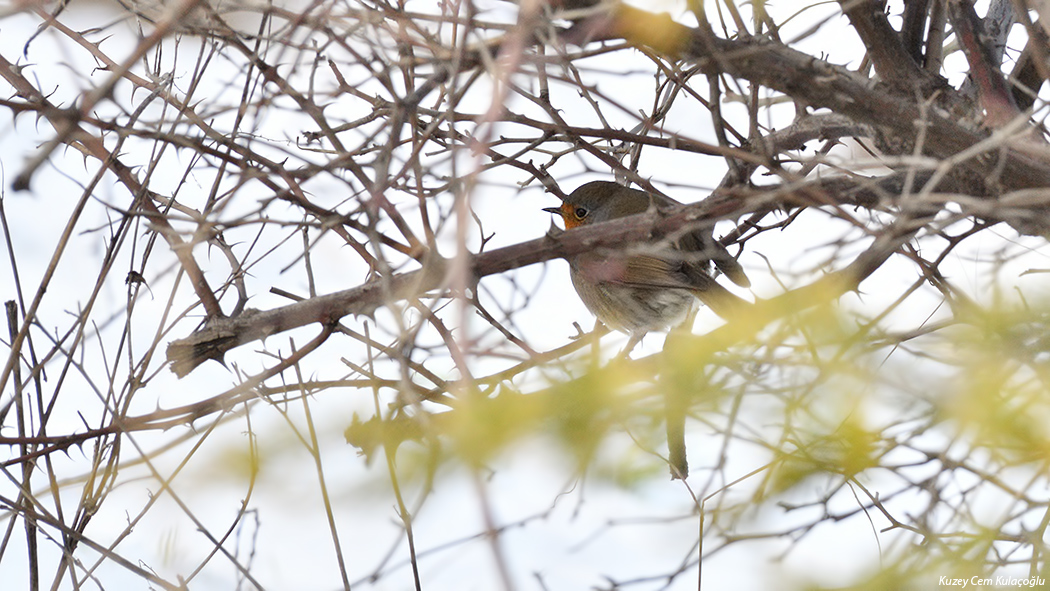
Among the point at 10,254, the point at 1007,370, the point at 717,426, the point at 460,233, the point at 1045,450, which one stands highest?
the point at 10,254

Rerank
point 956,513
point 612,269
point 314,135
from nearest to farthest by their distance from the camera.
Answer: point 956,513, point 314,135, point 612,269

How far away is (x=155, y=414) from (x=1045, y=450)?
6.13 ft

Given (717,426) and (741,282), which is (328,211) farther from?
(741,282)

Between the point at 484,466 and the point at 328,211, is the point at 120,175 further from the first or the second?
the point at 484,466

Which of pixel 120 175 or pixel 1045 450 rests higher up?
pixel 120 175

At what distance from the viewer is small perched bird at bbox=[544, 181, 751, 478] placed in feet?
11.5

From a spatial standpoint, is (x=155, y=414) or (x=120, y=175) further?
(x=120, y=175)

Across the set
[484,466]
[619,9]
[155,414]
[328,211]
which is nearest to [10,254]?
[155,414]

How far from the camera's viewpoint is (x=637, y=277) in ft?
13.1

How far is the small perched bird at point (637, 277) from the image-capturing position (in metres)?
3.50

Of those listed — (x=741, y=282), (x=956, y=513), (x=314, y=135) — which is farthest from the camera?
(x=741, y=282)

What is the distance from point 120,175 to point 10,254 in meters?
0.36

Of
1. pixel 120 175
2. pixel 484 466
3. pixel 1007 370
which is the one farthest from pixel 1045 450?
pixel 120 175

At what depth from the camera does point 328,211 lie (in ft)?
7.48
